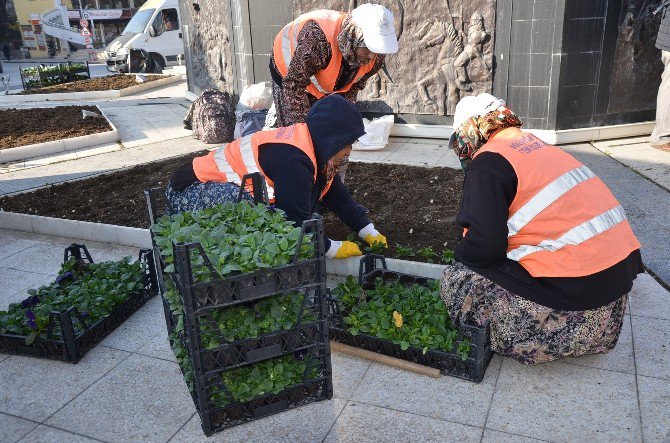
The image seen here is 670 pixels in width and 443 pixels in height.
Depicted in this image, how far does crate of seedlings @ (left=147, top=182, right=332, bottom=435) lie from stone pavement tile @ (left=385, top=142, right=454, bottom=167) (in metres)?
4.46

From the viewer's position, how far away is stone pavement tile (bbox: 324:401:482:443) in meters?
2.89

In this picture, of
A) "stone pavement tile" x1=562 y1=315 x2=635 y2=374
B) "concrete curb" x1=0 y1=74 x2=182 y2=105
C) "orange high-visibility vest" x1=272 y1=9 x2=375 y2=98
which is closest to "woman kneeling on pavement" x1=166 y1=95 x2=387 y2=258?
"orange high-visibility vest" x1=272 y1=9 x2=375 y2=98

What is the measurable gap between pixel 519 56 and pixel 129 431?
21.7 ft

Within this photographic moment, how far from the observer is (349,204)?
462cm

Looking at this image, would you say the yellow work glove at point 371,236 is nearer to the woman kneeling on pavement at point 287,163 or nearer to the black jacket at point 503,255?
the woman kneeling on pavement at point 287,163

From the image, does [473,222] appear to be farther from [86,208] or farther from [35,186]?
[35,186]

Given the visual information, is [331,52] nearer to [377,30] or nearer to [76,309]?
[377,30]

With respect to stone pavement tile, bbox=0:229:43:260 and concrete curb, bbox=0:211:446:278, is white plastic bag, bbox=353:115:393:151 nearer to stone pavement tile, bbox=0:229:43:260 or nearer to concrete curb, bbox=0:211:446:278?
concrete curb, bbox=0:211:446:278

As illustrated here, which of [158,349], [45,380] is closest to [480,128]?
[158,349]

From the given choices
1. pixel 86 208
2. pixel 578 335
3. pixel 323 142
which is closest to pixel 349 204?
pixel 323 142

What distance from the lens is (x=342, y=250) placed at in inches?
173

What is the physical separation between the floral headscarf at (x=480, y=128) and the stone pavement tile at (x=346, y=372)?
1309 mm

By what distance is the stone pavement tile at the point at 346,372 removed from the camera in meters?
3.28

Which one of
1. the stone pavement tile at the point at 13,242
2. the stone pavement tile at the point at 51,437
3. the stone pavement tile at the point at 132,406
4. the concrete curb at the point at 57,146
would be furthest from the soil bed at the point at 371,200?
the stone pavement tile at the point at 51,437
